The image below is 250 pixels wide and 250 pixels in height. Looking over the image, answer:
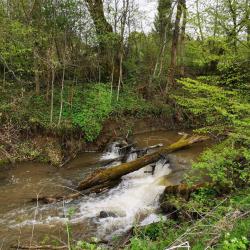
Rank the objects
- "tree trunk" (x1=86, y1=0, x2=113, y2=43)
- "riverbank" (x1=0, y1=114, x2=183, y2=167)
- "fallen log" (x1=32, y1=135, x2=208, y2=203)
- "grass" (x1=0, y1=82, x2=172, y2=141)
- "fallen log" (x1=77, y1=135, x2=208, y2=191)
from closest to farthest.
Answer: "fallen log" (x1=32, y1=135, x2=208, y2=203) → "fallen log" (x1=77, y1=135, x2=208, y2=191) → "riverbank" (x1=0, y1=114, x2=183, y2=167) → "grass" (x1=0, y1=82, x2=172, y2=141) → "tree trunk" (x1=86, y1=0, x2=113, y2=43)

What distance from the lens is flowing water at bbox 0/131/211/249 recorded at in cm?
776

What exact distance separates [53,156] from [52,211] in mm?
4280

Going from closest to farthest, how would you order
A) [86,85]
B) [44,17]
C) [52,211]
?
1. [52,211]
2. [44,17]
3. [86,85]

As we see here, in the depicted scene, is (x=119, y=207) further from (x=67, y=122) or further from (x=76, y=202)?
(x=67, y=122)

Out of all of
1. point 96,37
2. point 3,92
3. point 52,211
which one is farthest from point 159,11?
point 52,211

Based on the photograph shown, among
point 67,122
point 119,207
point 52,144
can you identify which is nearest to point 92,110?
point 67,122

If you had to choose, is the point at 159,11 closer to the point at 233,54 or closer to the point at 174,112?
the point at 174,112

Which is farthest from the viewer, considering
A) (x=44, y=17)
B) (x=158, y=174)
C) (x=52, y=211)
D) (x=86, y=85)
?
(x=86, y=85)

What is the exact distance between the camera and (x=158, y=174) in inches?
431

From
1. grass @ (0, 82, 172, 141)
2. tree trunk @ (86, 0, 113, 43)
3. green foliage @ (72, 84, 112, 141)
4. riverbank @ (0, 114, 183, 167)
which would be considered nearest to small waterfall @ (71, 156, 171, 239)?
riverbank @ (0, 114, 183, 167)

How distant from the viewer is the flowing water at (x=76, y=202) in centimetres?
776

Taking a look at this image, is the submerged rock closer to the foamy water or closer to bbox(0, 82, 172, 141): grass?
the foamy water

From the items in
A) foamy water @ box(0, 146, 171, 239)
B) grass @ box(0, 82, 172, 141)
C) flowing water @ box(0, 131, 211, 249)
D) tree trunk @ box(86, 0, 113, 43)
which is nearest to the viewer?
flowing water @ box(0, 131, 211, 249)

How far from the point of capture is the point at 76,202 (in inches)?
365
